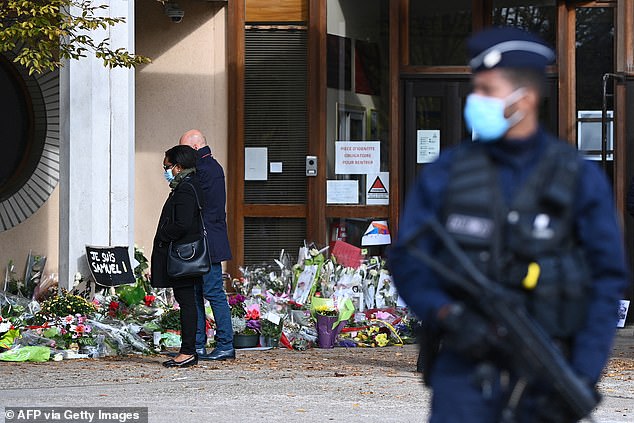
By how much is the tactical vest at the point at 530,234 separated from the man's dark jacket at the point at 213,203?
5.92m

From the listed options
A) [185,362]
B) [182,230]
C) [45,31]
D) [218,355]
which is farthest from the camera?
[218,355]

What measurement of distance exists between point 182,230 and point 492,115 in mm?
5697

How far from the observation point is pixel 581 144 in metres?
12.7

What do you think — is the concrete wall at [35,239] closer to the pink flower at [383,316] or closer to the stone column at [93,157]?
the stone column at [93,157]

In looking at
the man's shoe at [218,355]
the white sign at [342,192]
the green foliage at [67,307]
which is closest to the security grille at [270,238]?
the white sign at [342,192]

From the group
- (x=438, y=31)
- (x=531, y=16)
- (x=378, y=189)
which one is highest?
(x=531, y=16)

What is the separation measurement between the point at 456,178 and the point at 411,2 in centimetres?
964

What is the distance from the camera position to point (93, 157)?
11.0 m

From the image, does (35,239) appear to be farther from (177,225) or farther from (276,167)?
(177,225)

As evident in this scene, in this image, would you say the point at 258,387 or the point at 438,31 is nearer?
the point at 258,387

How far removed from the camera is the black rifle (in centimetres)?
325

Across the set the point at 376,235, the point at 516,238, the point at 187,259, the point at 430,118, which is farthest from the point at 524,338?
the point at 430,118

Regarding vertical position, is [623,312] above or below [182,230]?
below

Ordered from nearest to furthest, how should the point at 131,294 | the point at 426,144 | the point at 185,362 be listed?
the point at 185,362 → the point at 131,294 → the point at 426,144
